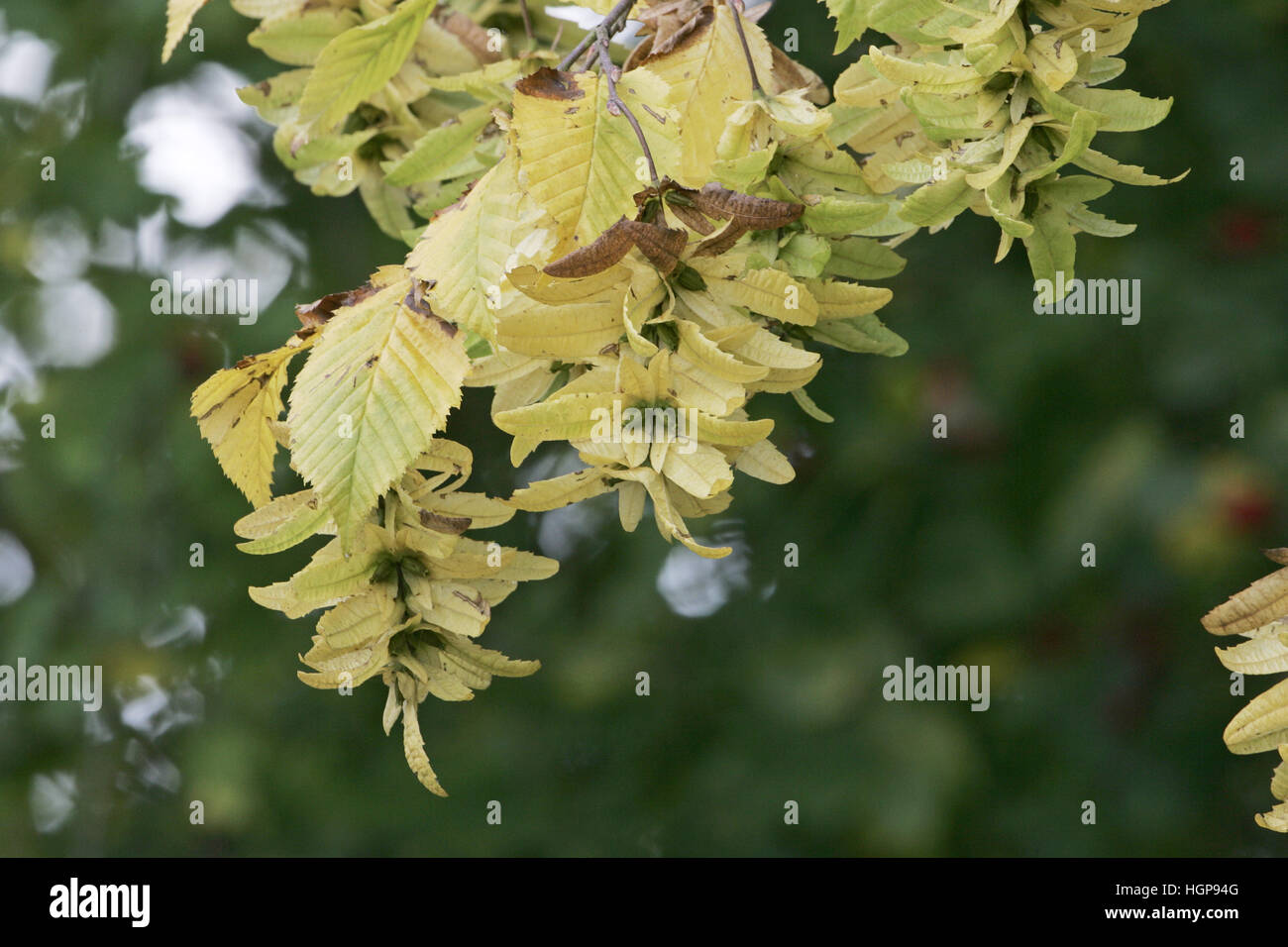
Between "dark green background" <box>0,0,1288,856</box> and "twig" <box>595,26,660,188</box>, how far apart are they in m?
0.90

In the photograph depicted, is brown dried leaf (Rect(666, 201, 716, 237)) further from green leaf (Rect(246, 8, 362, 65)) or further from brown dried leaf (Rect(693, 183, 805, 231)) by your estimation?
green leaf (Rect(246, 8, 362, 65))

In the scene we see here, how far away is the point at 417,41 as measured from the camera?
608mm


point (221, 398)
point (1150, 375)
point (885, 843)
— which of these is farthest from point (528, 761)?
point (221, 398)

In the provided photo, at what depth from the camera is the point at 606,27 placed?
436 millimetres

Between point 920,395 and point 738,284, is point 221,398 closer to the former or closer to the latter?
point 738,284

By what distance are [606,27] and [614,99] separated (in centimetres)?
4

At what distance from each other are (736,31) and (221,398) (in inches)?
9.2

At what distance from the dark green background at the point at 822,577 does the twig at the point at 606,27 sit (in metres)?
0.88

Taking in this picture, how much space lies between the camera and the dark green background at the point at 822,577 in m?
1.27

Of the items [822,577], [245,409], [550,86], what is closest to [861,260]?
[550,86]

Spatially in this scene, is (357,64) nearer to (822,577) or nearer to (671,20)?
(671,20)

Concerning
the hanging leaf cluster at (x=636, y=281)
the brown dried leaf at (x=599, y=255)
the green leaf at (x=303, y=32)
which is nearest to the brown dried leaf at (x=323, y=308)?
the hanging leaf cluster at (x=636, y=281)

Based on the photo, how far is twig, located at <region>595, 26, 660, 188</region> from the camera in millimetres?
392

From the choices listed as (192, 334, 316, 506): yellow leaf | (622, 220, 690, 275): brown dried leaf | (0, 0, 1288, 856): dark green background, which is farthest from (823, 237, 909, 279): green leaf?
(0, 0, 1288, 856): dark green background
